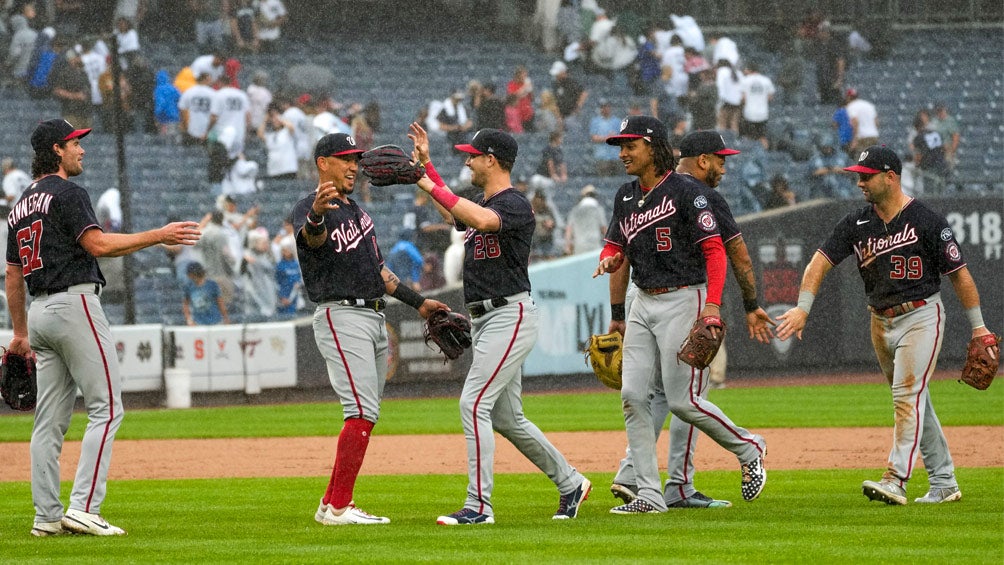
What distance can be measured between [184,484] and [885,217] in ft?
16.1

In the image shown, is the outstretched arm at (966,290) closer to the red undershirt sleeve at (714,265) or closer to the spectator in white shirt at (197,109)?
the red undershirt sleeve at (714,265)

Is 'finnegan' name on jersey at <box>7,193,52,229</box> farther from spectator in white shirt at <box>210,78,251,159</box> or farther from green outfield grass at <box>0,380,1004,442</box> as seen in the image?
spectator in white shirt at <box>210,78,251,159</box>

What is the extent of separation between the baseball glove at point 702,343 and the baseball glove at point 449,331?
3.98 feet

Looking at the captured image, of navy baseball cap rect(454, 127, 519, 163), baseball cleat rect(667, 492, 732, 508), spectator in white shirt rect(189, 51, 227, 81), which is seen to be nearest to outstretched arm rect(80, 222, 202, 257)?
navy baseball cap rect(454, 127, 519, 163)

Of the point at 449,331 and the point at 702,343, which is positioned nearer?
the point at 702,343

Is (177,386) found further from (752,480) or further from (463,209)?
(463,209)

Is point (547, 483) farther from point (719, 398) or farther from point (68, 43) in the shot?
point (68, 43)

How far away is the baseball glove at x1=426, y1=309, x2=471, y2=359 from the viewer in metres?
7.15

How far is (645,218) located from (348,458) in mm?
1925

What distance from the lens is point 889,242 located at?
23.9 feet

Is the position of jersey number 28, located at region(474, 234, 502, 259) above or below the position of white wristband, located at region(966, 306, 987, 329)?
above

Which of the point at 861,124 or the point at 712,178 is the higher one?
the point at 861,124

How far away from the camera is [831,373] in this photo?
19.9 metres

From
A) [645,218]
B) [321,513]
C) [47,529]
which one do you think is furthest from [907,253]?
[47,529]
